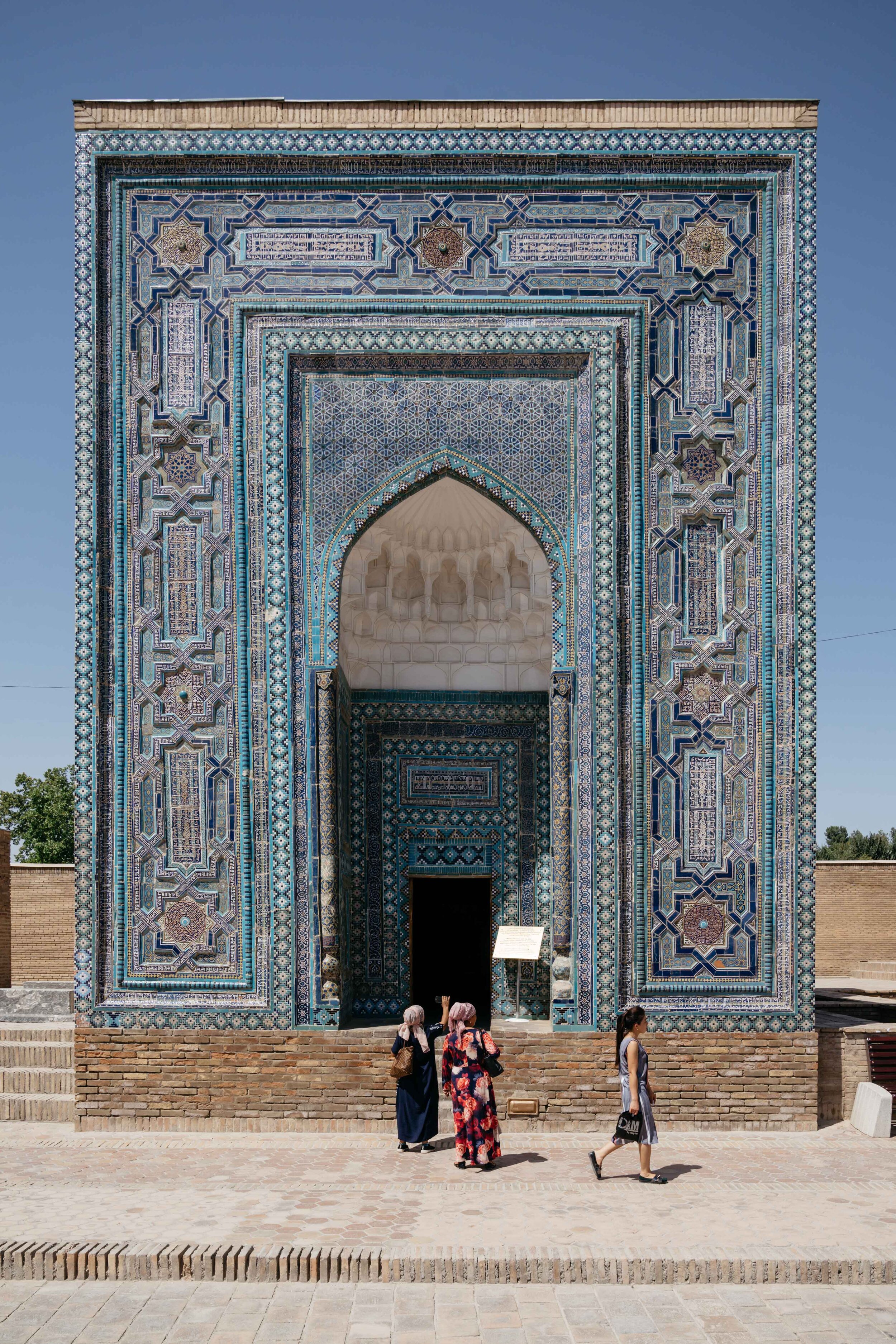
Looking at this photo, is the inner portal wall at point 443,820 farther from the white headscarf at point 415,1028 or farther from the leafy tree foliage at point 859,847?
the leafy tree foliage at point 859,847

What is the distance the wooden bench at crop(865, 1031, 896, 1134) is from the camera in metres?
7.80

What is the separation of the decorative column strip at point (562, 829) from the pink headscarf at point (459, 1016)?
1.05 metres

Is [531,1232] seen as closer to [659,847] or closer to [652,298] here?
[659,847]

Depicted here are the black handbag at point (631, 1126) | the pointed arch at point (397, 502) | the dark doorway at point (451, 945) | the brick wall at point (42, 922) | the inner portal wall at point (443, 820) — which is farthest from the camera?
the brick wall at point (42, 922)

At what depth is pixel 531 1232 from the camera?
543cm

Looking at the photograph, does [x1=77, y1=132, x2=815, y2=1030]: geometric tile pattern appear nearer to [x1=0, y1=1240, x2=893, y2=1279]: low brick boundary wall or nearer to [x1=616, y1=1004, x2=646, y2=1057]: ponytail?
[x1=616, y1=1004, x2=646, y2=1057]: ponytail

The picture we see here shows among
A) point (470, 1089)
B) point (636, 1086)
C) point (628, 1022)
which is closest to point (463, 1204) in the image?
point (470, 1089)

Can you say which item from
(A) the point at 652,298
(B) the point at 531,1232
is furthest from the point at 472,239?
(B) the point at 531,1232

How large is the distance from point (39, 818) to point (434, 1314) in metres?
26.4

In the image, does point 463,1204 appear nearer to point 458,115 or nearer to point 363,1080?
point 363,1080

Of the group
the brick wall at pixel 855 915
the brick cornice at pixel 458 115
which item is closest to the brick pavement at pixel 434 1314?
the brick cornice at pixel 458 115

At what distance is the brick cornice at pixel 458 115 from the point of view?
26.5 ft

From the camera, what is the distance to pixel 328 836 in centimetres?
783

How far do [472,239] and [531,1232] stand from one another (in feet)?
19.8
